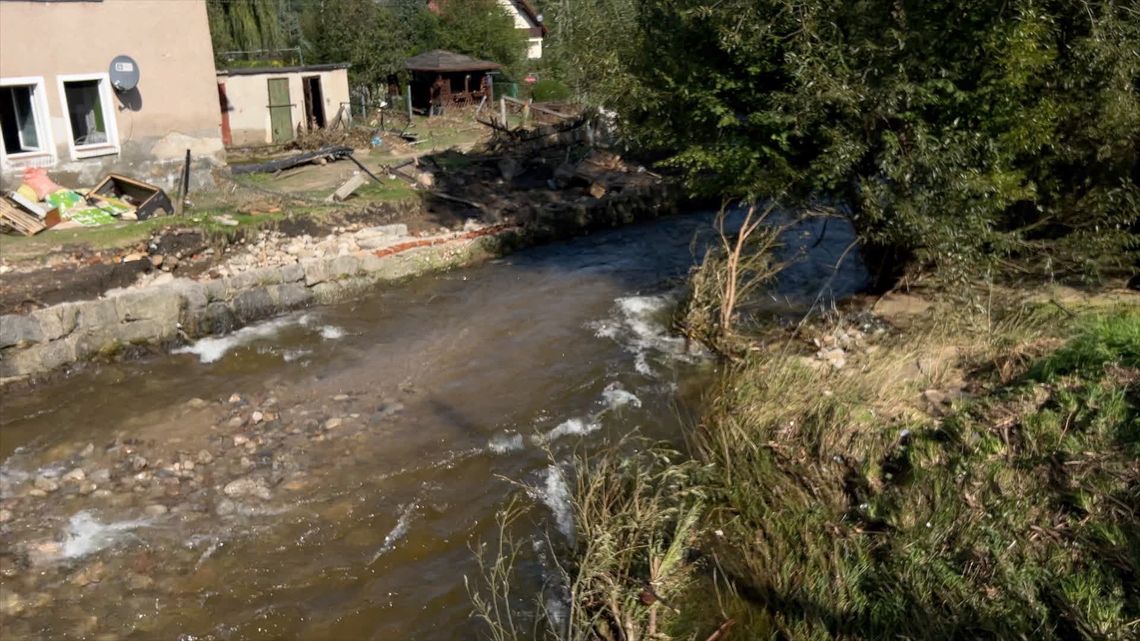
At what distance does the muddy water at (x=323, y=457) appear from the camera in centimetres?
661

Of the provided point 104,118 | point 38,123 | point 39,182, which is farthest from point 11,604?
point 104,118

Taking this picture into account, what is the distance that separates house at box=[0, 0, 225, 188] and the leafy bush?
17057 mm

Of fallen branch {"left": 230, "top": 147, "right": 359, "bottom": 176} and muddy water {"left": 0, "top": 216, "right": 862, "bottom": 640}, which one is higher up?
fallen branch {"left": 230, "top": 147, "right": 359, "bottom": 176}

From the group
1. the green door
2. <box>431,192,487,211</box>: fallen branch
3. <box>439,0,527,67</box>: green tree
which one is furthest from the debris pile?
<box>439,0,527,67</box>: green tree

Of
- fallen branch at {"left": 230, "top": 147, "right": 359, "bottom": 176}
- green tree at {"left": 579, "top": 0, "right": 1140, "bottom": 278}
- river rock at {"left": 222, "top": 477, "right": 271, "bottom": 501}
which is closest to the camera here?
river rock at {"left": 222, "top": 477, "right": 271, "bottom": 501}

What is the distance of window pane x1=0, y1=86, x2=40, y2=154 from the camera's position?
1503 cm

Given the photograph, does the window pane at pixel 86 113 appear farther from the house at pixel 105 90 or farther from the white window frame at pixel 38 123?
the white window frame at pixel 38 123

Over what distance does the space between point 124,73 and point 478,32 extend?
68.3ft

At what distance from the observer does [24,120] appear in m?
15.3

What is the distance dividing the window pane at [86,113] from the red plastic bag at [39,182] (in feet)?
3.40

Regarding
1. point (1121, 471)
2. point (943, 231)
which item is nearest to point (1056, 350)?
point (943, 231)

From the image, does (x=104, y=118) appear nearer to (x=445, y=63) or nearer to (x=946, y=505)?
(x=946, y=505)

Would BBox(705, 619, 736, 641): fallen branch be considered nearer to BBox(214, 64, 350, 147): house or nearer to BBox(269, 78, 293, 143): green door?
BBox(214, 64, 350, 147): house

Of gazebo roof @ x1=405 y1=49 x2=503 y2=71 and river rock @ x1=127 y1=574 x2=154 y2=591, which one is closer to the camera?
river rock @ x1=127 y1=574 x2=154 y2=591
